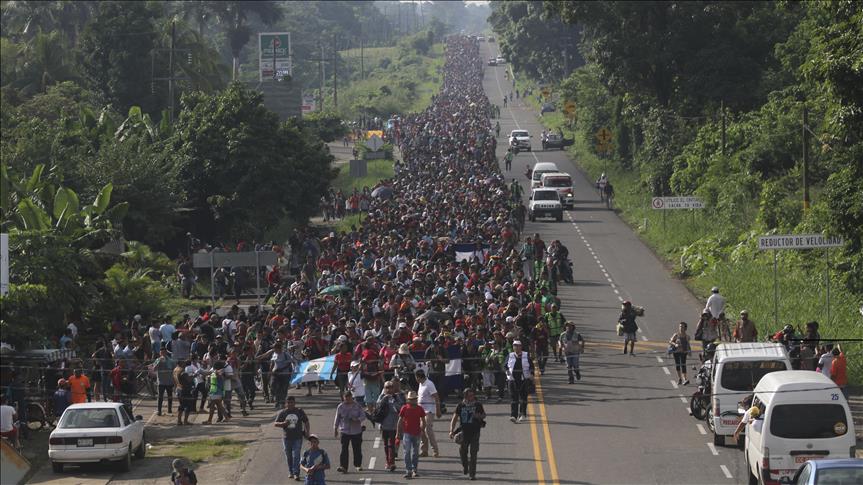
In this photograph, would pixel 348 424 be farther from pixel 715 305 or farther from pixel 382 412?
pixel 715 305

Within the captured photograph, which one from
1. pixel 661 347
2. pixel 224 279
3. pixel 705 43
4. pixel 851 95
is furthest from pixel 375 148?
pixel 851 95

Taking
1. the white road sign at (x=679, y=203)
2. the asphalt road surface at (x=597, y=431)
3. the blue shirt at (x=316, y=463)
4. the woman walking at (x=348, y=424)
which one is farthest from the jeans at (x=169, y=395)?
the white road sign at (x=679, y=203)

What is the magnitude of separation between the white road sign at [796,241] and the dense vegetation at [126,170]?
14.6 m

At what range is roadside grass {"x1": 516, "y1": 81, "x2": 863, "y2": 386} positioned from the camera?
3456 cm

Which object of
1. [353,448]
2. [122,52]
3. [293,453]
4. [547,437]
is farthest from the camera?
[122,52]

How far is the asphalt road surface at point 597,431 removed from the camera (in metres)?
23.7

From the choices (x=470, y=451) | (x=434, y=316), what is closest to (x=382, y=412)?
(x=470, y=451)

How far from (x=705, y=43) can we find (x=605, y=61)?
14.6ft

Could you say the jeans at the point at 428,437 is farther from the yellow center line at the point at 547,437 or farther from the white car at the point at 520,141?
the white car at the point at 520,141

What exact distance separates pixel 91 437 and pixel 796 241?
14.9m

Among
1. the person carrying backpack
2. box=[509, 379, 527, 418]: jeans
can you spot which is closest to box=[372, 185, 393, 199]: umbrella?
box=[509, 379, 527, 418]: jeans

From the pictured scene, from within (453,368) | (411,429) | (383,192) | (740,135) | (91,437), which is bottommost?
(91,437)

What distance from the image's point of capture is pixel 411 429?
77.0ft

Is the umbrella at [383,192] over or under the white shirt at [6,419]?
over
